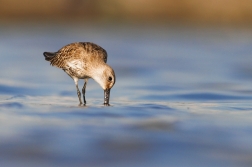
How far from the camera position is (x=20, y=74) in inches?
643

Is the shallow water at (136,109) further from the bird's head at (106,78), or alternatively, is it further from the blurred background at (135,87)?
the bird's head at (106,78)

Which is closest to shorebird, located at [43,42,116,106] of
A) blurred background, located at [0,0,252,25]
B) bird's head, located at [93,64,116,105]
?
bird's head, located at [93,64,116,105]

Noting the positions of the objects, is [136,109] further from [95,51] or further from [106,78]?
[95,51]

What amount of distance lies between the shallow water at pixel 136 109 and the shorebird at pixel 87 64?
0.44 meters

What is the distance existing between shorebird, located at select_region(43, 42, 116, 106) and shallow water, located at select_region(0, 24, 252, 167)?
442 millimetres

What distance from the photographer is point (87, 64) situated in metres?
12.1

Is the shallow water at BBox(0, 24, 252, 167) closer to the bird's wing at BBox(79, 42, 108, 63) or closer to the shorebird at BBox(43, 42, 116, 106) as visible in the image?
the shorebird at BBox(43, 42, 116, 106)

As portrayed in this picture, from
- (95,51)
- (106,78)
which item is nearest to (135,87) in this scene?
(95,51)

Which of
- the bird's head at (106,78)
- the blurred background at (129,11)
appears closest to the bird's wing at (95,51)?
the bird's head at (106,78)

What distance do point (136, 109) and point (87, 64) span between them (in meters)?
1.33

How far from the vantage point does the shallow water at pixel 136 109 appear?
828 cm

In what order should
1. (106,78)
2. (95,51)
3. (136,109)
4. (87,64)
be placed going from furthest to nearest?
1. (95,51)
2. (87,64)
3. (106,78)
4. (136,109)

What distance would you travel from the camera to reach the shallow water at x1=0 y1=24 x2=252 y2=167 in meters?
8.28

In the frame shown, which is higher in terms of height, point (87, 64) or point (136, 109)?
point (87, 64)
